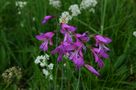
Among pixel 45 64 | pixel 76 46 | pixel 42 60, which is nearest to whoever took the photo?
pixel 76 46

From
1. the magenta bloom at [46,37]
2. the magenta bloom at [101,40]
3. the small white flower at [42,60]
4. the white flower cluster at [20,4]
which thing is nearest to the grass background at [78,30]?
the white flower cluster at [20,4]

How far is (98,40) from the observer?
6.09 feet

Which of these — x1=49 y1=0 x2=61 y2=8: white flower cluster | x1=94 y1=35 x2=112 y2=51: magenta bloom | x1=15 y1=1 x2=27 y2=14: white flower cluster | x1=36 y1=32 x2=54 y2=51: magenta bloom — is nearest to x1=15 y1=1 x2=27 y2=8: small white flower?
x1=15 y1=1 x2=27 y2=14: white flower cluster

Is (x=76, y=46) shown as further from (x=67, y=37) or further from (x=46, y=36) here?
(x=46, y=36)

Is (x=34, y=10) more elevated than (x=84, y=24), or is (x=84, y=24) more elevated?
(x=34, y=10)

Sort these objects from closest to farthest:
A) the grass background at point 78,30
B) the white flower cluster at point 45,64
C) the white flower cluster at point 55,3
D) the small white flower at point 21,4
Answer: the white flower cluster at point 45,64
the grass background at point 78,30
the white flower cluster at point 55,3
the small white flower at point 21,4

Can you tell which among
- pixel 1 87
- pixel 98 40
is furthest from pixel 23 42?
pixel 98 40

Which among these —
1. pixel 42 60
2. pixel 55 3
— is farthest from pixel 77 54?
pixel 55 3

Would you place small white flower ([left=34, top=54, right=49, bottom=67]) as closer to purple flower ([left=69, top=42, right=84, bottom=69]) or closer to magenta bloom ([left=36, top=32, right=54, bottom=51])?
magenta bloom ([left=36, top=32, right=54, bottom=51])

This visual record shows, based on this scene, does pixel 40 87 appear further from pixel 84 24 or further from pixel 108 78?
pixel 84 24

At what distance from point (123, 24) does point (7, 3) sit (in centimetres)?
125

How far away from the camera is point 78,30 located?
3496 millimetres

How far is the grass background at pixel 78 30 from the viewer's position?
2859 mm

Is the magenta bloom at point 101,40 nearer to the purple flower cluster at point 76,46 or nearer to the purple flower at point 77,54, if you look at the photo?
the purple flower cluster at point 76,46
